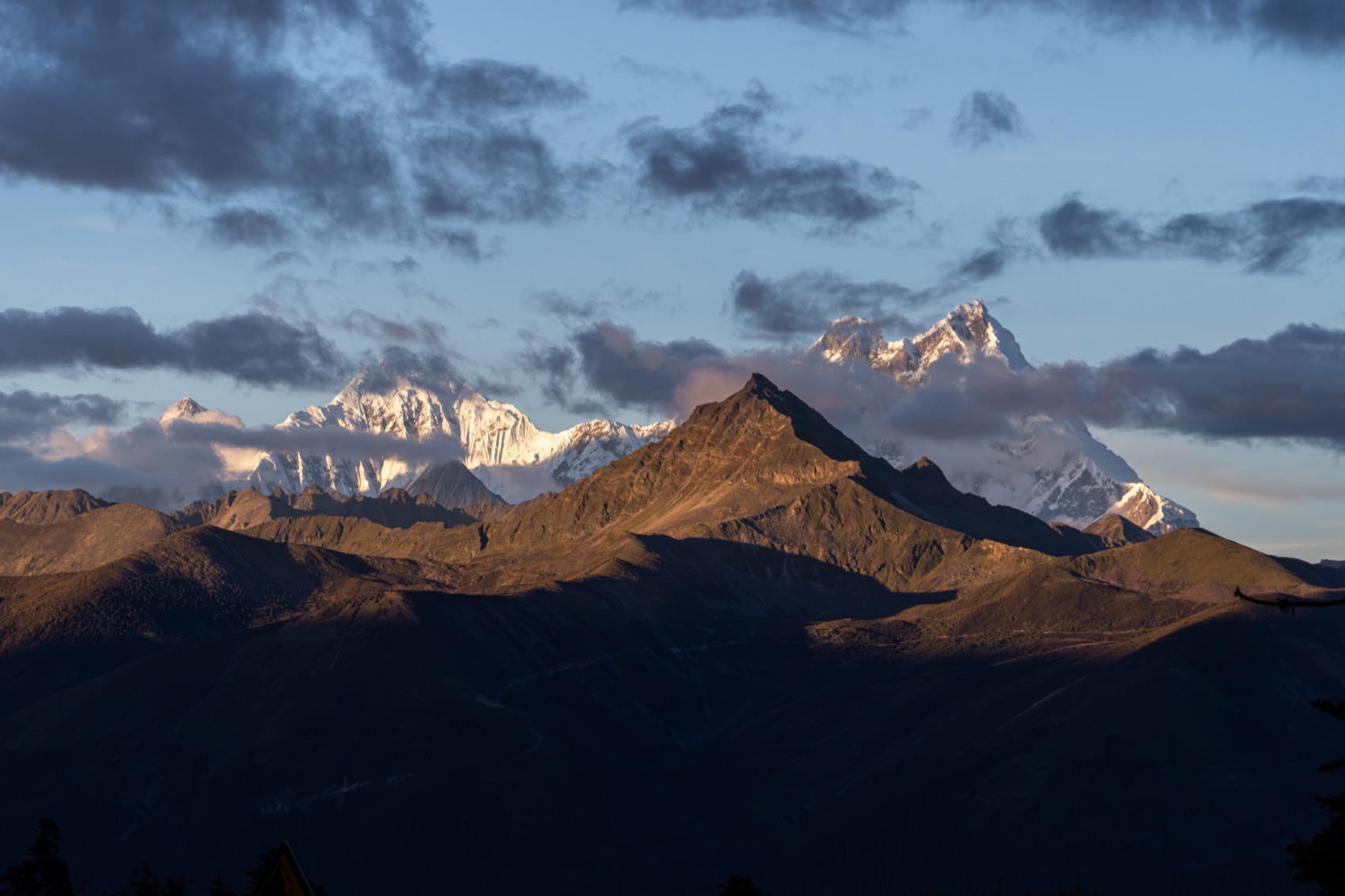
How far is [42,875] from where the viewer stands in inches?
4653

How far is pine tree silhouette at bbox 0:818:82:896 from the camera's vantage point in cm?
10725

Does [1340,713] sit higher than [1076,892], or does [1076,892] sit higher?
[1340,713]

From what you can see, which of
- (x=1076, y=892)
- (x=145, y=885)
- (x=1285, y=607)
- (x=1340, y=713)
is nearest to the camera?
(x=1285, y=607)

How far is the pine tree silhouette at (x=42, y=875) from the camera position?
107250mm

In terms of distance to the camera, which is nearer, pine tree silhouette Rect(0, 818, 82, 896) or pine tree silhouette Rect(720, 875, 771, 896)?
pine tree silhouette Rect(720, 875, 771, 896)

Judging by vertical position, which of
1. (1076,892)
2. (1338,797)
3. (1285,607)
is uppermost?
(1285,607)

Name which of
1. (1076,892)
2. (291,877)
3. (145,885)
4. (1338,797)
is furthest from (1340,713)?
(145,885)

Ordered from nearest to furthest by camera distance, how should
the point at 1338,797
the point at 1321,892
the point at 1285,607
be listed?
the point at 1285,607 → the point at 1338,797 → the point at 1321,892

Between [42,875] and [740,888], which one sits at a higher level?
[740,888]

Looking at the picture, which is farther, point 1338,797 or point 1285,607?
point 1338,797

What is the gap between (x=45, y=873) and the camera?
116625 mm

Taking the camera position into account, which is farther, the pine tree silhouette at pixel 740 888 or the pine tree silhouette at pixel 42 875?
the pine tree silhouette at pixel 42 875

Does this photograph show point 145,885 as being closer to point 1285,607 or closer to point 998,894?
point 998,894

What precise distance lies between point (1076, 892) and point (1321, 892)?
Answer: 37.7 m
